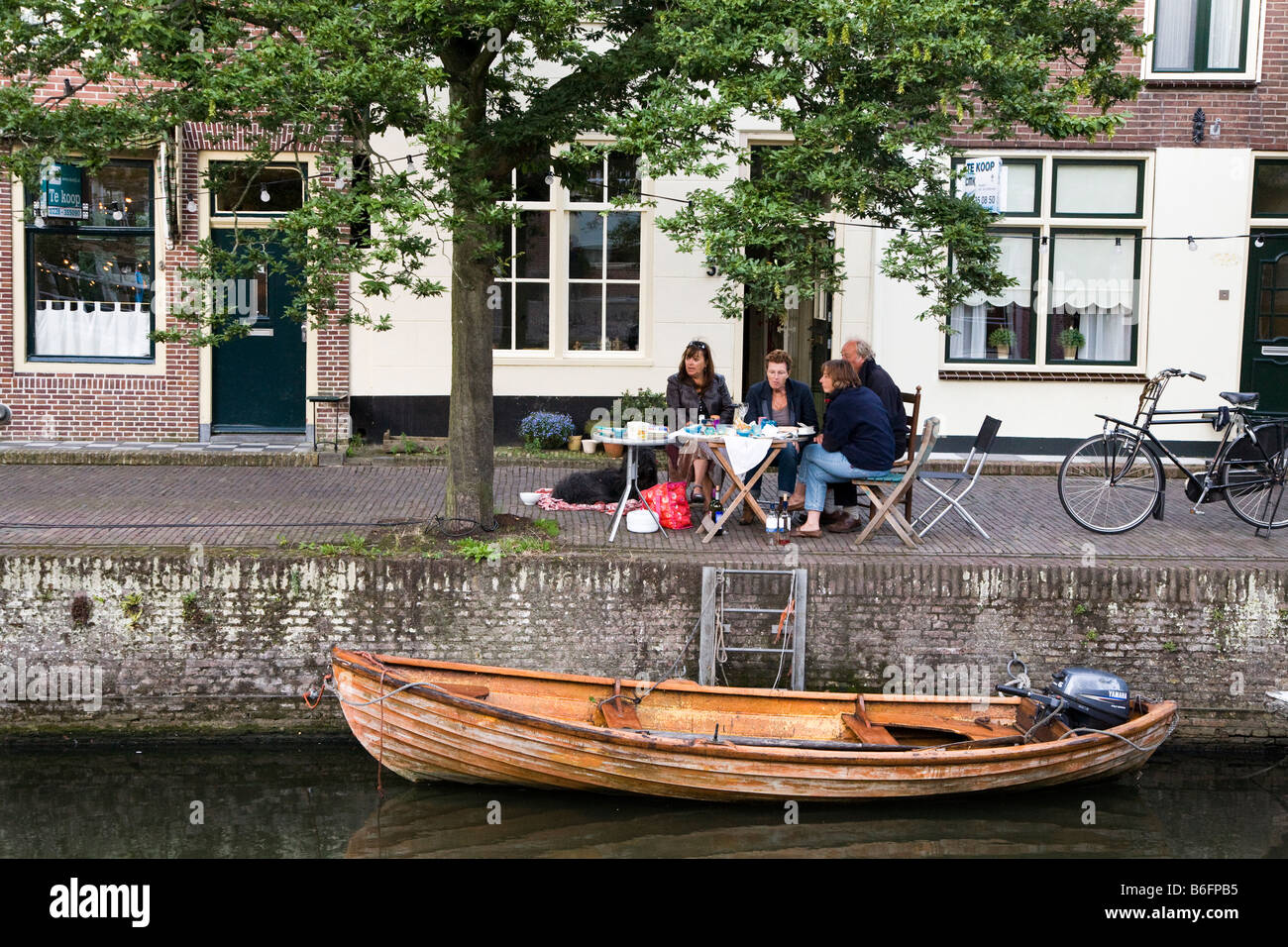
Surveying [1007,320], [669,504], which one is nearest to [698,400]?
[669,504]

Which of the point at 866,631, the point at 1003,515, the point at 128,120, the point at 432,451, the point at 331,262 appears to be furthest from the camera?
the point at 432,451

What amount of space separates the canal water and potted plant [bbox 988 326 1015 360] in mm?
6613

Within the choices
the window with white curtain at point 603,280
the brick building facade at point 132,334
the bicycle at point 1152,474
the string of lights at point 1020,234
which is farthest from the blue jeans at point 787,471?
the brick building facade at point 132,334

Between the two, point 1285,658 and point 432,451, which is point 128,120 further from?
point 1285,658

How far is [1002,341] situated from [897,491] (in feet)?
17.4

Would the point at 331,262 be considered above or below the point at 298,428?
above

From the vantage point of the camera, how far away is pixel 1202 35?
14250 millimetres

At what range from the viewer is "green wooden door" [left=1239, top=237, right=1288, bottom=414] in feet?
47.5

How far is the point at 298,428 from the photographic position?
1444 cm

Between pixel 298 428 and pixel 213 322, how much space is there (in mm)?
5676

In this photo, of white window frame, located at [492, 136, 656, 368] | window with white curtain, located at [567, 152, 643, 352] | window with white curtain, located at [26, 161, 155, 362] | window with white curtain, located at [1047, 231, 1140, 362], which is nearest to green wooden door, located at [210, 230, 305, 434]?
window with white curtain, located at [26, 161, 155, 362]

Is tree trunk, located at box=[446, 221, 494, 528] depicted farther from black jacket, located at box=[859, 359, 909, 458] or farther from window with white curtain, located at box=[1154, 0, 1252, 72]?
window with white curtain, located at box=[1154, 0, 1252, 72]

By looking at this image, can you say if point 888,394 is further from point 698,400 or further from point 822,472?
point 698,400

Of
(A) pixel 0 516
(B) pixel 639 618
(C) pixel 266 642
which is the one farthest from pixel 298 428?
(B) pixel 639 618
